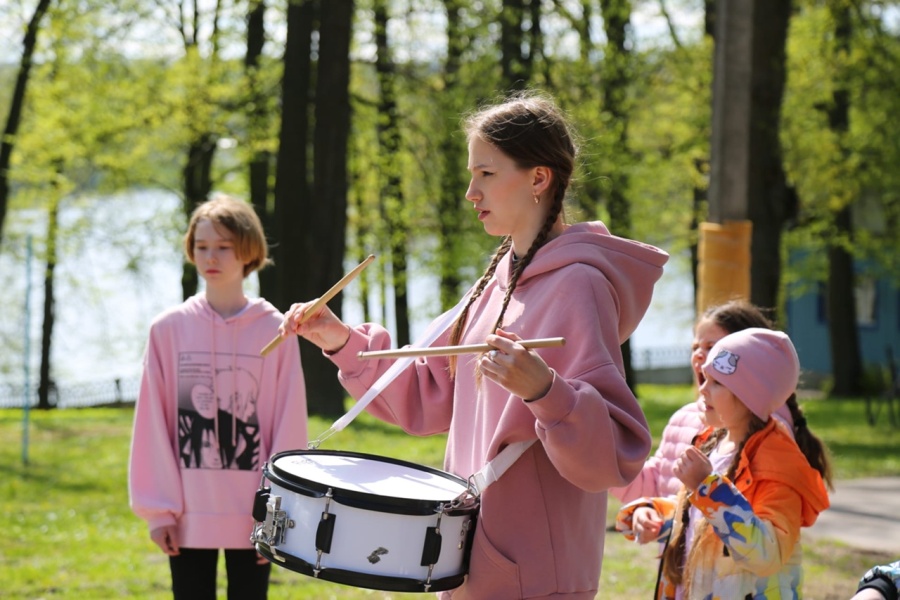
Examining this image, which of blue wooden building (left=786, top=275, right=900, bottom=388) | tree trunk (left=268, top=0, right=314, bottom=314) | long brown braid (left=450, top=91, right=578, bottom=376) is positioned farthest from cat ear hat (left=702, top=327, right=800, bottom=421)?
blue wooden building (left=786, top=275, right=900, bottom=388)

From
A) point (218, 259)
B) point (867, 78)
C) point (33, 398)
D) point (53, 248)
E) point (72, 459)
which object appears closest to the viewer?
point (218, 259)

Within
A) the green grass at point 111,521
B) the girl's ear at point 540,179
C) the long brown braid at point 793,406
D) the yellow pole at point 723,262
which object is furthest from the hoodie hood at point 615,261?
the yellow pole at point 723,262

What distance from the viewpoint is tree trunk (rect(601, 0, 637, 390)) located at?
1858 centimetres

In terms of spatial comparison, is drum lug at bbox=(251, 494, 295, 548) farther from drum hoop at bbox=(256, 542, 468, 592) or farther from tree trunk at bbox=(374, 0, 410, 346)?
tree trunk at bbox=(374, 0, 410, 346)

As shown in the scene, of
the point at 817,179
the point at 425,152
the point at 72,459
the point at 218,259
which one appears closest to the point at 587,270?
the point at 218,259

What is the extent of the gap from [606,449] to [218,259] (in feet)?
7.41

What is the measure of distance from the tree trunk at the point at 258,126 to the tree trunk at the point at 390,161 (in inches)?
77.4

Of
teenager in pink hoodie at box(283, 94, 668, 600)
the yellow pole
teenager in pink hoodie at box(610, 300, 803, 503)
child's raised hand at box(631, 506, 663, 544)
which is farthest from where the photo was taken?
the yellow pole

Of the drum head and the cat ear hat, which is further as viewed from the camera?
the cat ear hat

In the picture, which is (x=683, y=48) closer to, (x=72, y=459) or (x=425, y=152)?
(x=425, y=152)

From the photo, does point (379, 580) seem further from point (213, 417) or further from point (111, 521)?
point (111, 521)

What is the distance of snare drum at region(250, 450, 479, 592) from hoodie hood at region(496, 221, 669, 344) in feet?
1.86

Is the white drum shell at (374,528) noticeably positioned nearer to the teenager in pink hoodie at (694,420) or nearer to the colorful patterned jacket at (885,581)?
the colorful patterned jacket at (885,581)

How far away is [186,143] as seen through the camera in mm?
21562
